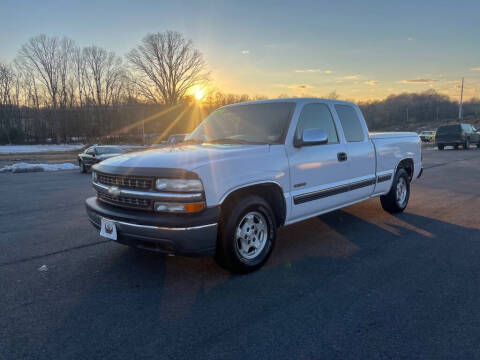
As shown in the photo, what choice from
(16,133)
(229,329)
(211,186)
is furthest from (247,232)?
(16,133)

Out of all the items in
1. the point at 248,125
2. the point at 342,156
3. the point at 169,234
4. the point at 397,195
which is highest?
the point at 248,125

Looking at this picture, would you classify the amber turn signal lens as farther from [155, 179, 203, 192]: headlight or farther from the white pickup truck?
[155, 179, 203, 192]: headlight

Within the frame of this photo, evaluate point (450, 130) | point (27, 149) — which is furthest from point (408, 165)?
point (27, 149)

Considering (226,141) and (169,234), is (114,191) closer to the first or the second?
(169,234)

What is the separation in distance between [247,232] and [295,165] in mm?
1002

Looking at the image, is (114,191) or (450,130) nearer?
(114,191)

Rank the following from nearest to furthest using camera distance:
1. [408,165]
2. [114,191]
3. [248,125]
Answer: [114,191]
[248,125]
[408,165]

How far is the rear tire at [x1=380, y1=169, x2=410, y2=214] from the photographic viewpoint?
614cm

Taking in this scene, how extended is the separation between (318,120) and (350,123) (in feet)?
2.73

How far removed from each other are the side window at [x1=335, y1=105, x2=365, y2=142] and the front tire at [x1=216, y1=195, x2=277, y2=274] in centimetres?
204

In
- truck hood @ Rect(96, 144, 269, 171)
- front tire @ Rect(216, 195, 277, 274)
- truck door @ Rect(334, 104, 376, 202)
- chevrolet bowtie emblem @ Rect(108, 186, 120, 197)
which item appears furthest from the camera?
truck door @ Rect(334, 104, 376, 202)

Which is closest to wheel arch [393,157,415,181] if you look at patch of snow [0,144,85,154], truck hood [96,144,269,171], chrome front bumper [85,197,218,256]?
truck hood [96,144,269,171]

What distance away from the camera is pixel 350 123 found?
5301 mm

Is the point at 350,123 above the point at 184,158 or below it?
above
